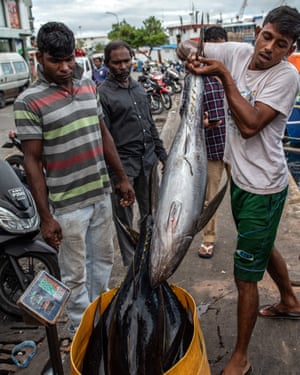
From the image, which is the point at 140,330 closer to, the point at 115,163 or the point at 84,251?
the point at 84,251

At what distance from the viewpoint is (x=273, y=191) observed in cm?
214

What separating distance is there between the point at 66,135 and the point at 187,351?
1324 mm

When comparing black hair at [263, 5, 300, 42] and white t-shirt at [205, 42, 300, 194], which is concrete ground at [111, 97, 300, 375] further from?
black hair at [263, 5, 300, 42]

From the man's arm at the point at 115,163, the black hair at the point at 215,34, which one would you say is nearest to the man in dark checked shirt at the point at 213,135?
the black hair at the point at 215,34

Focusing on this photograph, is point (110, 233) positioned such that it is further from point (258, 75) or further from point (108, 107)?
point (258, 75)

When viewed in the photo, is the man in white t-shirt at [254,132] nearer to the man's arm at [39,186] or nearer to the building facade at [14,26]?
the man's arm at [39,186]

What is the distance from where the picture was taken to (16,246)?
299cm

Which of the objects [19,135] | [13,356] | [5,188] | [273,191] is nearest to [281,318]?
[273,191]

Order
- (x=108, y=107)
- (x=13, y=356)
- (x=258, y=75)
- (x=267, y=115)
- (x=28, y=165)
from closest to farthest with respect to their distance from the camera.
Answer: (x=267, y=115)
(x=258, y=75)
(x=28, y=165)
(x=13, y=356)
(x=108, y=107)

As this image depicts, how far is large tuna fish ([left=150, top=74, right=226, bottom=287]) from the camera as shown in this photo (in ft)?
5.57

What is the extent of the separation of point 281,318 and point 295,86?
1.61m

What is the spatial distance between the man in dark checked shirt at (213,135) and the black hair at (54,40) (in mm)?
1338

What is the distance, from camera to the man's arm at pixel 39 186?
2223 millimetres

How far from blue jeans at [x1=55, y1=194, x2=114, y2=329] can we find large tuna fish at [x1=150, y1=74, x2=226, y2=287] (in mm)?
767
